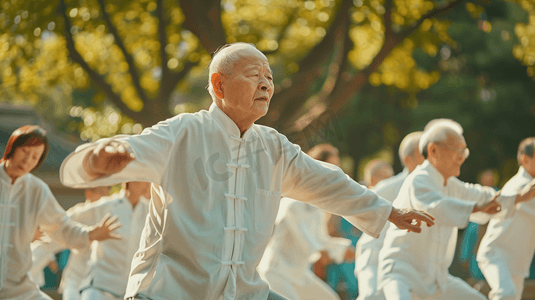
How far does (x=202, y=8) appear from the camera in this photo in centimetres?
1020

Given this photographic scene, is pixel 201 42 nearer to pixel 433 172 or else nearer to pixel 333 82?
pixel 333 82

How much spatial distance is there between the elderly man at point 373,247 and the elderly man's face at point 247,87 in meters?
3.21

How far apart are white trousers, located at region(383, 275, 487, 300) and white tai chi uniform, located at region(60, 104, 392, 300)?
2.45 metres

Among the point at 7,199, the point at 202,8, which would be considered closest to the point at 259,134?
the point at 7,199

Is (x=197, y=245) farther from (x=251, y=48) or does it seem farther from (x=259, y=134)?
(x=251, y=48)

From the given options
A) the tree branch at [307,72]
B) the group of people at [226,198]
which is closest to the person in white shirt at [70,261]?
the group of people at [226,198]

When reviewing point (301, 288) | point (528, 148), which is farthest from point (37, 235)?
point (528, 148)

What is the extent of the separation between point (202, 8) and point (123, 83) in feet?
15.2

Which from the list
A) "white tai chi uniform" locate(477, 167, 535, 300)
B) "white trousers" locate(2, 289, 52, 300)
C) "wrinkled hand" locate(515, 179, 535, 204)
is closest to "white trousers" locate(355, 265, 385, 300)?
"white tai chi uniform" locate(477, 167, 535, 300)

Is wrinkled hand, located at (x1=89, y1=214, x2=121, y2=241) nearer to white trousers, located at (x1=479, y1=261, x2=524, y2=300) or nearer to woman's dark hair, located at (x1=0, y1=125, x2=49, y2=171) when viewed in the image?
woman's dark hair, located at (x1=0, y1=125, x2=49, y2=171)

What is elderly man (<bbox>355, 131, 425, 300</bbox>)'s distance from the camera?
→ 701 cm

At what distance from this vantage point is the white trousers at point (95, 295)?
23.2 ft

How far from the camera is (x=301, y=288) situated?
7.27 meters

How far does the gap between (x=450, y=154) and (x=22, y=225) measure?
12.5 feet
